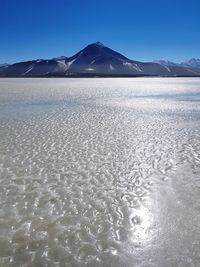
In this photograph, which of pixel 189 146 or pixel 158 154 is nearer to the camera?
pixel 158 154

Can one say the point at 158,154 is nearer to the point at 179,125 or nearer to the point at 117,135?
the point at 117,135

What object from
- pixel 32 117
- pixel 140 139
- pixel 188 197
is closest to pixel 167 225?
pixel 188 197

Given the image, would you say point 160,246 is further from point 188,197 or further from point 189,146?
point 189,146

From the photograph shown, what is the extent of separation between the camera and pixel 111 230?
24.3 ft

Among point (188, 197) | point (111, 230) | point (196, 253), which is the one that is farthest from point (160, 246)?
point (188, 197)

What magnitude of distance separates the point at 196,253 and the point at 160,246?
Result: 0.75m

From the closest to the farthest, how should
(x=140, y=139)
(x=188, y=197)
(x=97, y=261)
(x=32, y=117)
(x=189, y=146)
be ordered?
(x=97, y=261), (x=188, y=197), (x=189, y=146), (x=140, y=139), (x=32, y=117)

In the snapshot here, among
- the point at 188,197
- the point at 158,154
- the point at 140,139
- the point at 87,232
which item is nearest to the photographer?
the point at 87,232

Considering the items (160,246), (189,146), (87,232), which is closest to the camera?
(160,246)

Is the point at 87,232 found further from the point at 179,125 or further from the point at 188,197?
the point at 179,125

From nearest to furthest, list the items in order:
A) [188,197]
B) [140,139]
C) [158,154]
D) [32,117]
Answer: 1. [188,197]
2. [158,154]
3. [140,139]
4. [32,117]

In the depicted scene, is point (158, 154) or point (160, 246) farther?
point (158, 154)

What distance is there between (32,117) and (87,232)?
18.7 meters

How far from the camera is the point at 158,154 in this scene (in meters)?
14.0
